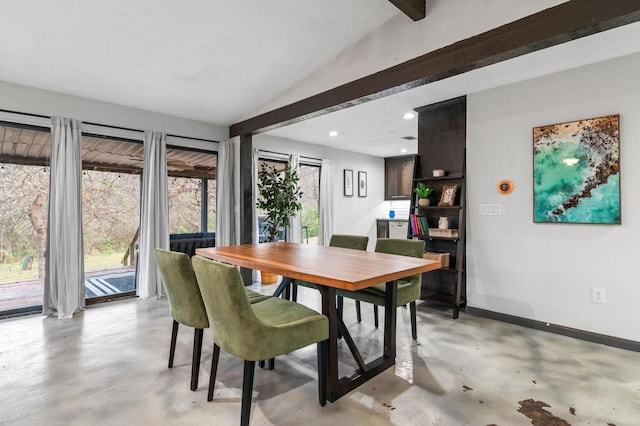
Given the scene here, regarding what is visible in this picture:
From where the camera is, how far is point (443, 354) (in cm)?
257

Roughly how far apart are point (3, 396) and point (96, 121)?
292 centimetres

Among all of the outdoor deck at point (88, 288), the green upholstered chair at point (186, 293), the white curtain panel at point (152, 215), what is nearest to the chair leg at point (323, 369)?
the green upholstered chair at point (186, 293)

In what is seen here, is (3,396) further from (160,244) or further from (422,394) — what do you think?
(422,394)

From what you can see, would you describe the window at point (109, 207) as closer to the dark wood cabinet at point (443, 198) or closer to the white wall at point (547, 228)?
the dark wood cabinet at point (443, 198)

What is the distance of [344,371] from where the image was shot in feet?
7.54

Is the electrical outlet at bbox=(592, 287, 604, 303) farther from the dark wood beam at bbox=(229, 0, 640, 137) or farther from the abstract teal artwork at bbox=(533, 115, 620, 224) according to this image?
the dark wood beam at bbox=(229, 0, 640, 137)

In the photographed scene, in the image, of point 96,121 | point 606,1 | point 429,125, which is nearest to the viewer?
point 606,1

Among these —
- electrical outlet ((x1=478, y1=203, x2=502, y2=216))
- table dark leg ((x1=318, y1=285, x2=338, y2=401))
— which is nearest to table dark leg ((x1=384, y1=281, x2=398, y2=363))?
table dark leg ((x1=318, y1=285, x2=338, y2=401))

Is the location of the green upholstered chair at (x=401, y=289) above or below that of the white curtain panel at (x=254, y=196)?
below

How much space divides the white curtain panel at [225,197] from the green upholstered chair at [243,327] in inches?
123

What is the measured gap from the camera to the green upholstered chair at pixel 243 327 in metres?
1.54

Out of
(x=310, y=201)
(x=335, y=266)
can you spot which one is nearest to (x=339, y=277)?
(x=335, y=266)

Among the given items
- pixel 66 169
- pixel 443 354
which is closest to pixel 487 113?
pixel 443 354

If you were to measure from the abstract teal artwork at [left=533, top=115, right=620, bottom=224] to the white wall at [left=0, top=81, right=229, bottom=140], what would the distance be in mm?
4207
